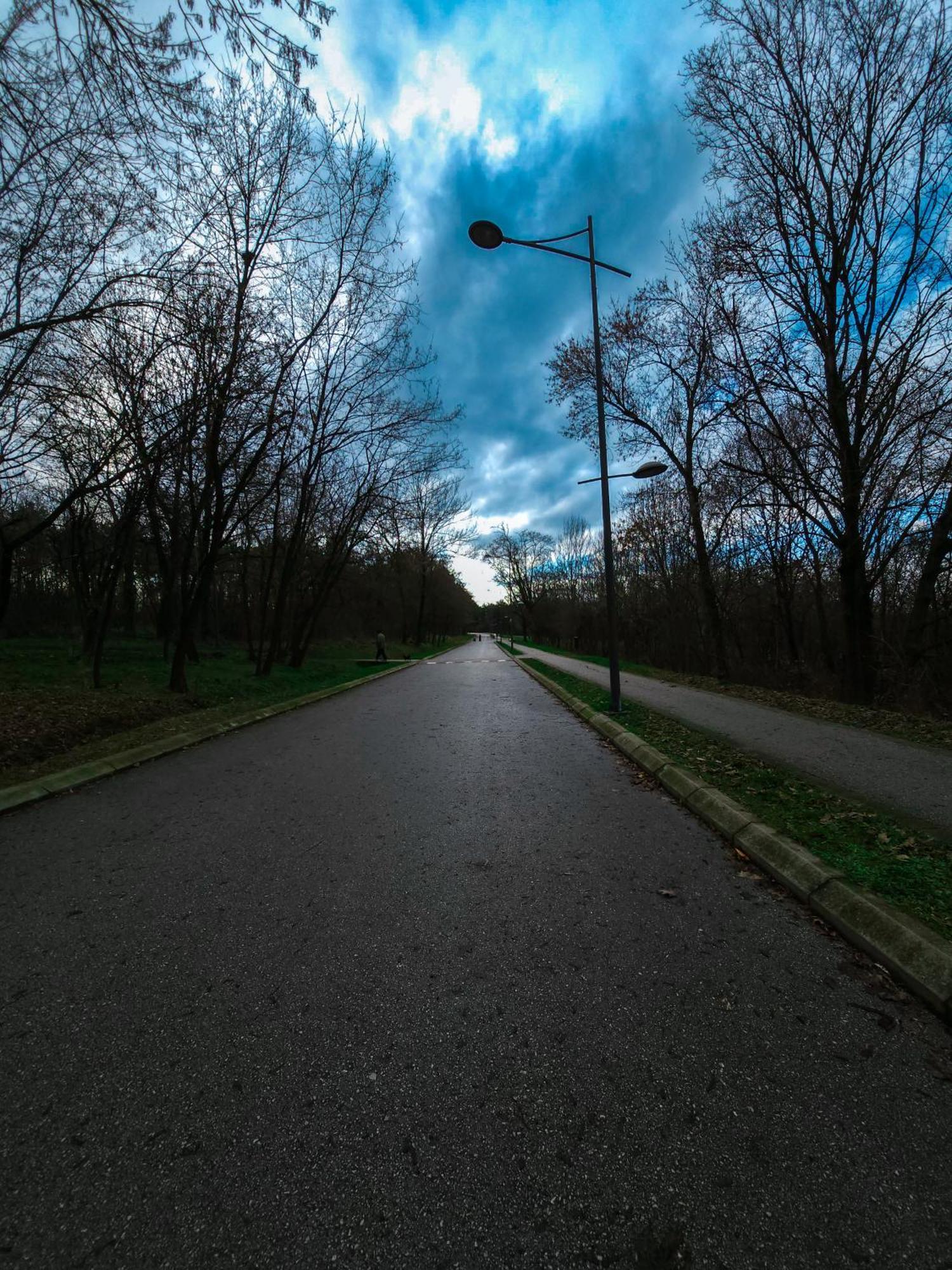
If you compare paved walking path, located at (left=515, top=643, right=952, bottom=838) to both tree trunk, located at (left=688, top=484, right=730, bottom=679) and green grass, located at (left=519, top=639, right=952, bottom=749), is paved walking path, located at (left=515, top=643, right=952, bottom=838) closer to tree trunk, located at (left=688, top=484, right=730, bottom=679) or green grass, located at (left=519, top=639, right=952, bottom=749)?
green grass, located at (left=519, top=639, right=952, bottom=749)

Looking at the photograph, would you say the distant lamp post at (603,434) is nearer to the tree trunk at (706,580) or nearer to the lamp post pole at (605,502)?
the lamp post pole at (605,502)

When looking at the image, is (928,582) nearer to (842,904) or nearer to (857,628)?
(857,628)

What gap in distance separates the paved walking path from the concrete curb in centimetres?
144

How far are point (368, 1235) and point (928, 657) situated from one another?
15251 mm

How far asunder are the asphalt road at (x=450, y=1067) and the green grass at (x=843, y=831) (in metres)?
0.50

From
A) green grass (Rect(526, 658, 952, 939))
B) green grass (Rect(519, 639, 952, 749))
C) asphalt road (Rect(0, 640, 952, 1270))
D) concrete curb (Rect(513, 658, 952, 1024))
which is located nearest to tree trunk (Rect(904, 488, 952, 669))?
green grass (Rect(519, 639, 952, 749))

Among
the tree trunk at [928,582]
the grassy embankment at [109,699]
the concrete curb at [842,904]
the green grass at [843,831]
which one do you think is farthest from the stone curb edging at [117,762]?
the tree trunk at [928,582]

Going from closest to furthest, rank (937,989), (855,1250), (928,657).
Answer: (855,1250) < (937,989) < (928,657)

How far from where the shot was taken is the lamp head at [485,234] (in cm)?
873

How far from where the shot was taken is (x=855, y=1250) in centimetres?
125

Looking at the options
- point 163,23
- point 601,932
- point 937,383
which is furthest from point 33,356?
point 937,383

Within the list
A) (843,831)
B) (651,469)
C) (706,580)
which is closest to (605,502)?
(651,469)

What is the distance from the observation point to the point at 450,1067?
5.88ft

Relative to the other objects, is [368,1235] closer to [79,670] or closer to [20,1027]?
[20,1027]
